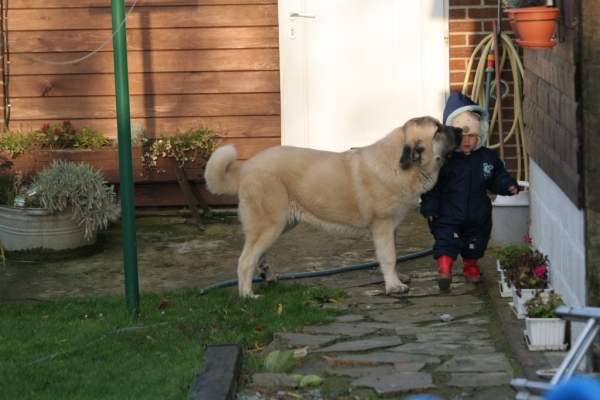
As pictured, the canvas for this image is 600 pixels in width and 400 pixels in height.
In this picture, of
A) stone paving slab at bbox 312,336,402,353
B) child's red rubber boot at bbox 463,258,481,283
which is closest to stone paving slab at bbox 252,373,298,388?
stone paving slab at bbox 312,336,402,353

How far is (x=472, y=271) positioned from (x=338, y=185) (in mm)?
1083

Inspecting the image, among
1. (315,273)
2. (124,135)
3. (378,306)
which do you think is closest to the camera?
(124,135)

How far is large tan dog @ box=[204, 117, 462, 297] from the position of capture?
5.79m

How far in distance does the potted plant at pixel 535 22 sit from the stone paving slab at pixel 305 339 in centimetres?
185

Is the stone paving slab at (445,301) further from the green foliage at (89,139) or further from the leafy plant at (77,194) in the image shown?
the green foliage at (89,139)

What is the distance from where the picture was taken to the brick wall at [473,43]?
852 centimetres

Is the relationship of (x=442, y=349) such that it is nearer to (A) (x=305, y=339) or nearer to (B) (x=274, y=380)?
(A) (x=305, y=339)

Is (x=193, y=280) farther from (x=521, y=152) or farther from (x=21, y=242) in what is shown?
(x=521, y=152)

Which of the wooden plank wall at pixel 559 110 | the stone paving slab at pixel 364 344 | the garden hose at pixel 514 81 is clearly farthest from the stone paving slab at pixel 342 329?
the garden hose at pixel 514 81

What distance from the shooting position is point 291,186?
5895mm

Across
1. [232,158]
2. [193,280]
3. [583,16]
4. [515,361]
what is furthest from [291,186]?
[583,16]

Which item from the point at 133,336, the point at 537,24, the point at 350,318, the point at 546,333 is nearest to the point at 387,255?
the point at 350,318

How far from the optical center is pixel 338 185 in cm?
593

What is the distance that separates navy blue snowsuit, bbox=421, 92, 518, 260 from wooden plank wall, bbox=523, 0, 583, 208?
1.03ft
